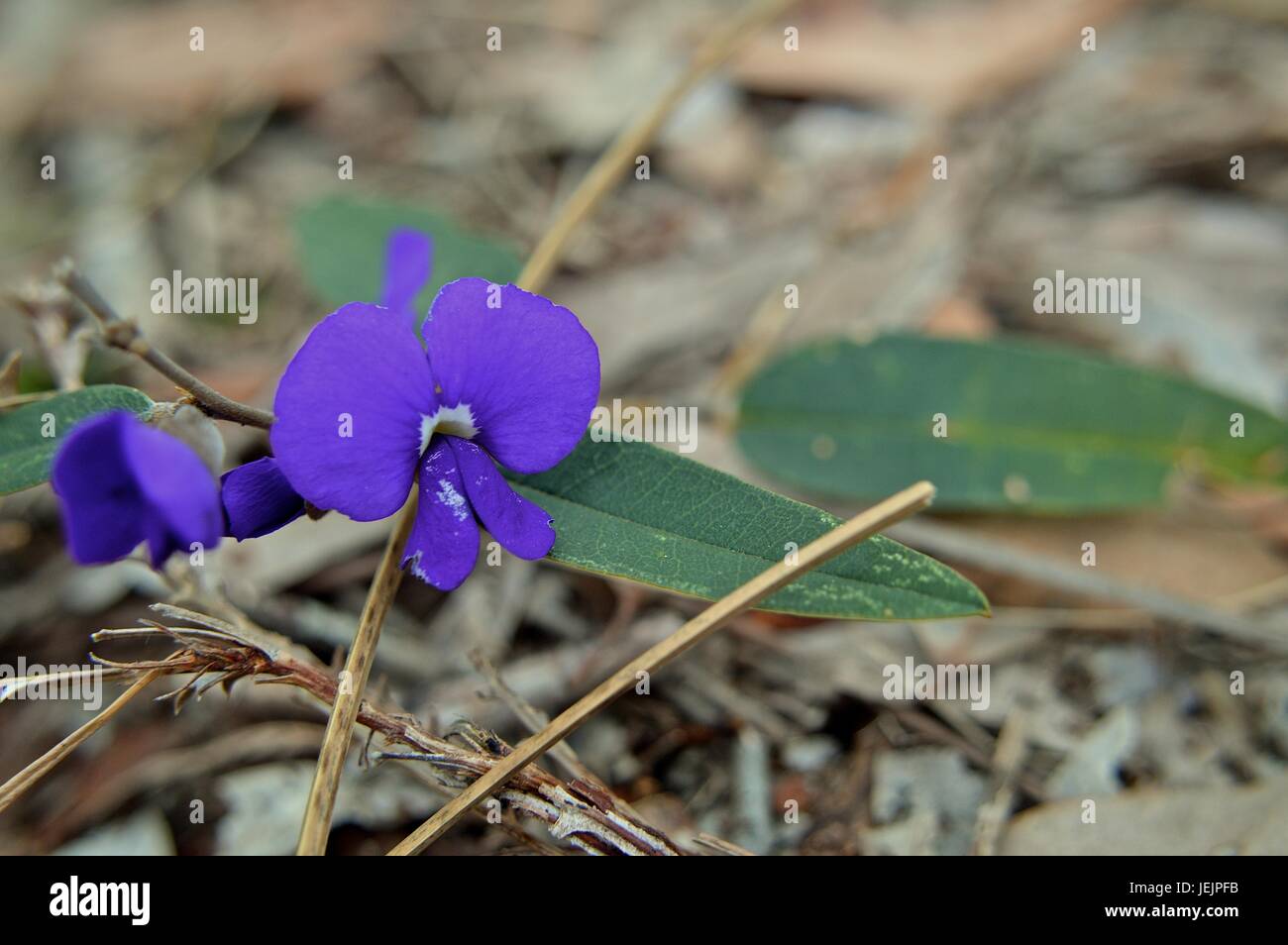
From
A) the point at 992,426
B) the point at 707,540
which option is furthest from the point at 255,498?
the point at 992,426

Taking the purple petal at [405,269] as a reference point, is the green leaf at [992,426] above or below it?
below

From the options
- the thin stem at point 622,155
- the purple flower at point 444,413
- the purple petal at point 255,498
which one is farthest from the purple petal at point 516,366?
the thin stem at point 622,155

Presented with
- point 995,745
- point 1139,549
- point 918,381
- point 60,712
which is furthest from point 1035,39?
point 60,712

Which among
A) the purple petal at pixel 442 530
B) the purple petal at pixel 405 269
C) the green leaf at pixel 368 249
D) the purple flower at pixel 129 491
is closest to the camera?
the purple flower at pixel 129 491

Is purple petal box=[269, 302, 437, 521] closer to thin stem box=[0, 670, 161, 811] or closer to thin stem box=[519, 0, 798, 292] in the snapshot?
thin stem box=[0, 670, 161, 811]

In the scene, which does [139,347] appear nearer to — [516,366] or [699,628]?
[516,366]

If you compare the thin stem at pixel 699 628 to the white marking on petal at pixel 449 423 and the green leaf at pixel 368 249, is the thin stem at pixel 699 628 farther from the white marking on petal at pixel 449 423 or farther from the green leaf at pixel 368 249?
the green leaf at pixel 368 249
